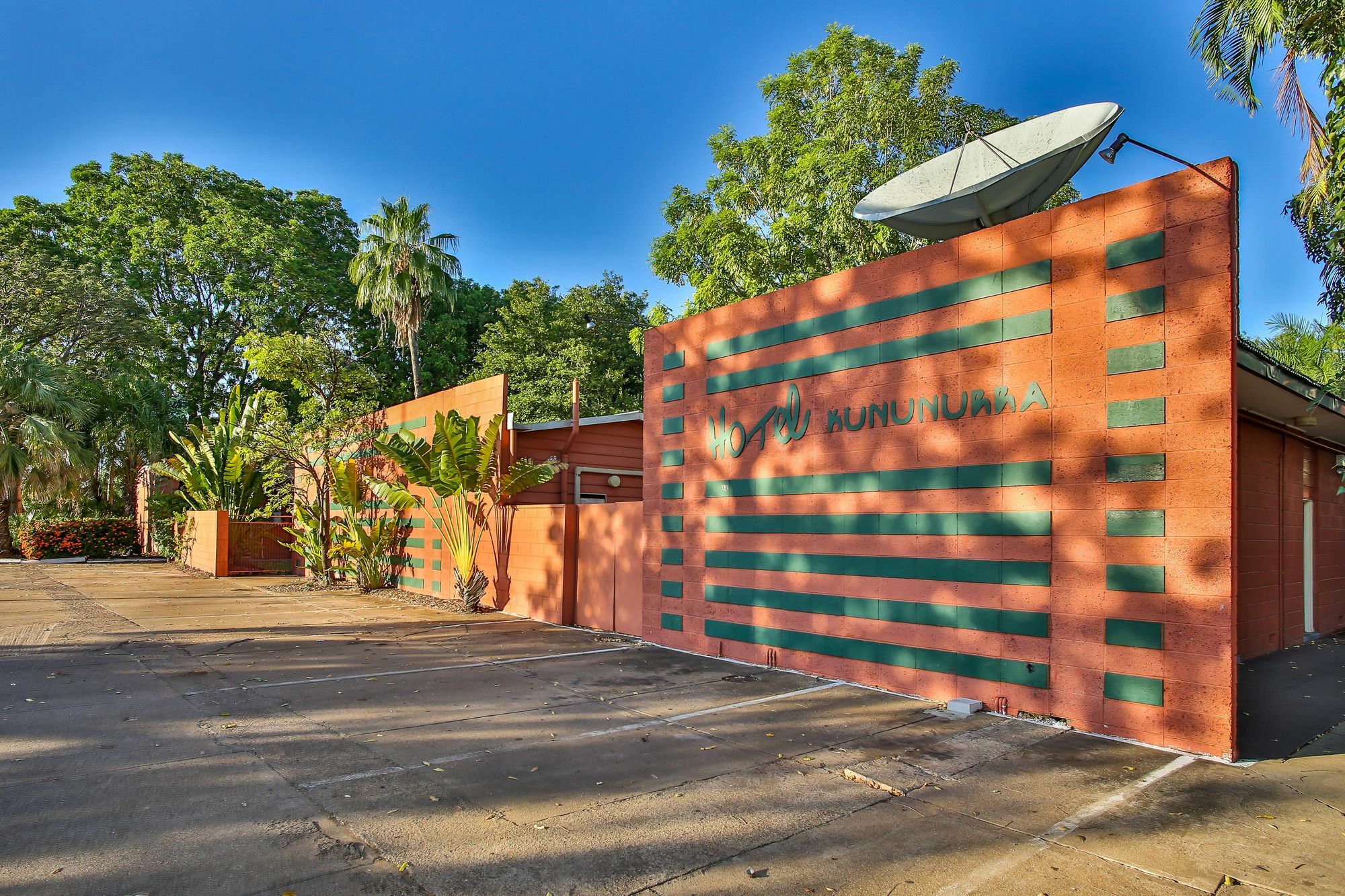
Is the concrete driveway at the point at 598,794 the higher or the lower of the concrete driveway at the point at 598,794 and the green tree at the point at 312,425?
the lower

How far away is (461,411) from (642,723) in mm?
9804

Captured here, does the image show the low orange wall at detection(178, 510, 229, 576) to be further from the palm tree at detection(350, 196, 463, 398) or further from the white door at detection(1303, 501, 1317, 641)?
the white door at detection(1303, 501, 1317, 641)

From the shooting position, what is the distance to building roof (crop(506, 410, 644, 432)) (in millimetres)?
13844

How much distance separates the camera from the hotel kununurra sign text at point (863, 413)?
6750 millimetres

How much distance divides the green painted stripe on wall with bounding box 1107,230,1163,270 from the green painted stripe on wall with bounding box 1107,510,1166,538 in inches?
79.3

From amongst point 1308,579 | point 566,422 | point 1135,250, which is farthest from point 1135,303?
point 566,422

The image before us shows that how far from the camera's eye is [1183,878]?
146 inches

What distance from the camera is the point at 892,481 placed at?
760 cm

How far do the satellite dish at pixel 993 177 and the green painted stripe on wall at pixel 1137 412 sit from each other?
2564 mm

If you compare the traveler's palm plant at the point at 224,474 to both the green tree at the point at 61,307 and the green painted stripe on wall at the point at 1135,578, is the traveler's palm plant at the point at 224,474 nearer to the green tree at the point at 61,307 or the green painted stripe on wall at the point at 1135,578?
the green tree at the point at 61,307

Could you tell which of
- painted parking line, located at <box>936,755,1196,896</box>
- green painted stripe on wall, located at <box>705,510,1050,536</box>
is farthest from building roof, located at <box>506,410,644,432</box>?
painted parking line, located at <box>936,755,1196,896</box>

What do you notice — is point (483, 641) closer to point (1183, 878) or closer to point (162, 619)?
point (162, 619)

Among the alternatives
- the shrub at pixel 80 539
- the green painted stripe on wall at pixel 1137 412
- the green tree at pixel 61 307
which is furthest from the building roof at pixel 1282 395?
the green tree at pixel 61 307

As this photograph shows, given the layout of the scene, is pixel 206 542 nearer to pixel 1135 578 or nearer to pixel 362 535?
pixel 362 535
